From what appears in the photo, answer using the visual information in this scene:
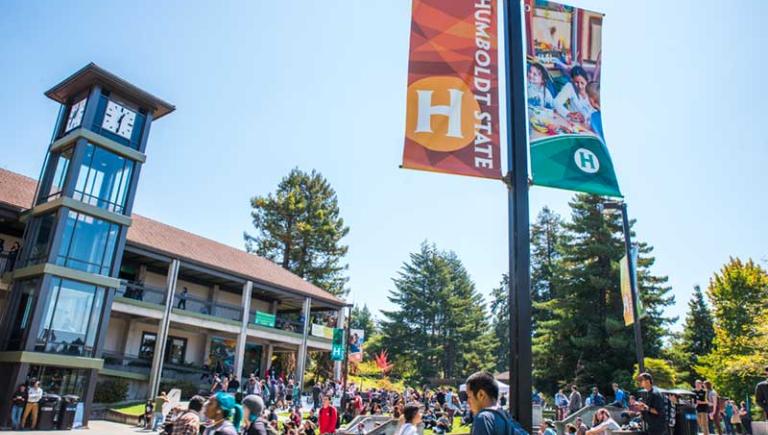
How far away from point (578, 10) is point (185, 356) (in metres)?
29.3

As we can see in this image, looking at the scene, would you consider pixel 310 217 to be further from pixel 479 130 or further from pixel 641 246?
pixel 479 130

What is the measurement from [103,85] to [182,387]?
14631 mm

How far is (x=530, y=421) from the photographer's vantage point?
12.3 ft

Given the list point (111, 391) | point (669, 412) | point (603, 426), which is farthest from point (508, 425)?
point (111, 391)

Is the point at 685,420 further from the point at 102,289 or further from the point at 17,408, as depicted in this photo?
the point at 102,289

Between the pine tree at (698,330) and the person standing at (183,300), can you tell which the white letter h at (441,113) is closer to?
the person standing at (183,300)

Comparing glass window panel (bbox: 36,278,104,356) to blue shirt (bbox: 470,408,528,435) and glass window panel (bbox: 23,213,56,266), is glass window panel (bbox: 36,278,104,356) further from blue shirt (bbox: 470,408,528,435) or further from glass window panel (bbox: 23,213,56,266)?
blue shirt (bbox: 470,408,528,435)

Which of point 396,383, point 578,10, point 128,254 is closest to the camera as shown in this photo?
point 578,10

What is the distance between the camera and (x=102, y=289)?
21391 millimetres

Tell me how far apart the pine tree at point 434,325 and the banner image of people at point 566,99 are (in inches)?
2072

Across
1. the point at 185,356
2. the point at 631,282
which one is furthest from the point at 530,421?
the point at 185,356

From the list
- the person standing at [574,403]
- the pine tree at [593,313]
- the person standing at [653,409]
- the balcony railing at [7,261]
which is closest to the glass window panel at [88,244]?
the balcony railing at [7,261]

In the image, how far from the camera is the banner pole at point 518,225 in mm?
3861

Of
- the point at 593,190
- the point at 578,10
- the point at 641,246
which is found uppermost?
the point at 641,246
